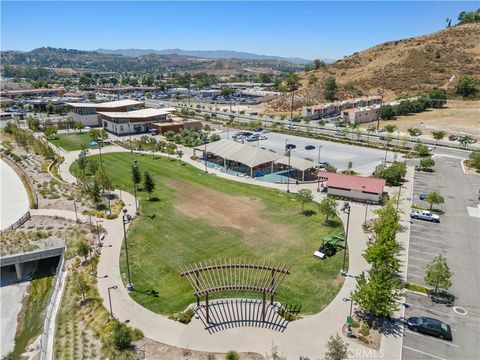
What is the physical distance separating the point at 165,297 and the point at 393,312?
1930 cm

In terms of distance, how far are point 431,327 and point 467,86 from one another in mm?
135290

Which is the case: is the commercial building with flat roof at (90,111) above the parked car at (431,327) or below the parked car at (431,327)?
above

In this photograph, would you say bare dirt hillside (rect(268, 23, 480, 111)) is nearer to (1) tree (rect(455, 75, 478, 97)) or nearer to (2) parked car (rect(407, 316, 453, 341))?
(1) tree (rect(455, 75, 478, 97))

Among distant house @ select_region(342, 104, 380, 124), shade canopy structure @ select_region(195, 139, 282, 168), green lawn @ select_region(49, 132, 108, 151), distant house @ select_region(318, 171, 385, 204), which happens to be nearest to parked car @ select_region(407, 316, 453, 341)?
distant house @ select_region(318, 171, 385, 204)

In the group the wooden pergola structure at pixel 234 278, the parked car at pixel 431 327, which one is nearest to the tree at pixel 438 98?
the wooden pergola structure at pixel 234 278

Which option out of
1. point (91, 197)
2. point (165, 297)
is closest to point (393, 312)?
point (165, 297)

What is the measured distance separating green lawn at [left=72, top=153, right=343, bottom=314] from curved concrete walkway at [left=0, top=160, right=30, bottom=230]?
14.2 meters

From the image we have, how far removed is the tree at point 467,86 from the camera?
5266 inches

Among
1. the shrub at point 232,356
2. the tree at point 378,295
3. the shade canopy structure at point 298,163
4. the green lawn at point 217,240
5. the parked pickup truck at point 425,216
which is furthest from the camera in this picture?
the shade canopy structure at point 298,163

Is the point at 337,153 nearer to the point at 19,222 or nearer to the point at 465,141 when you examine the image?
the point at 465,141

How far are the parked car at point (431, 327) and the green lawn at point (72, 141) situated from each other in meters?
79.2

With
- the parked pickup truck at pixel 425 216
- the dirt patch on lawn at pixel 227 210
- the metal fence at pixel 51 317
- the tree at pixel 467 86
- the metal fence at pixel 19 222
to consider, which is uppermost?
the tree at pixel 467 86

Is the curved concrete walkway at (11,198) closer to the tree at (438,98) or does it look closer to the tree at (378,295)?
the tree at (378,295)

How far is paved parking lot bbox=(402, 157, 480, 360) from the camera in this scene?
26.4 metres
